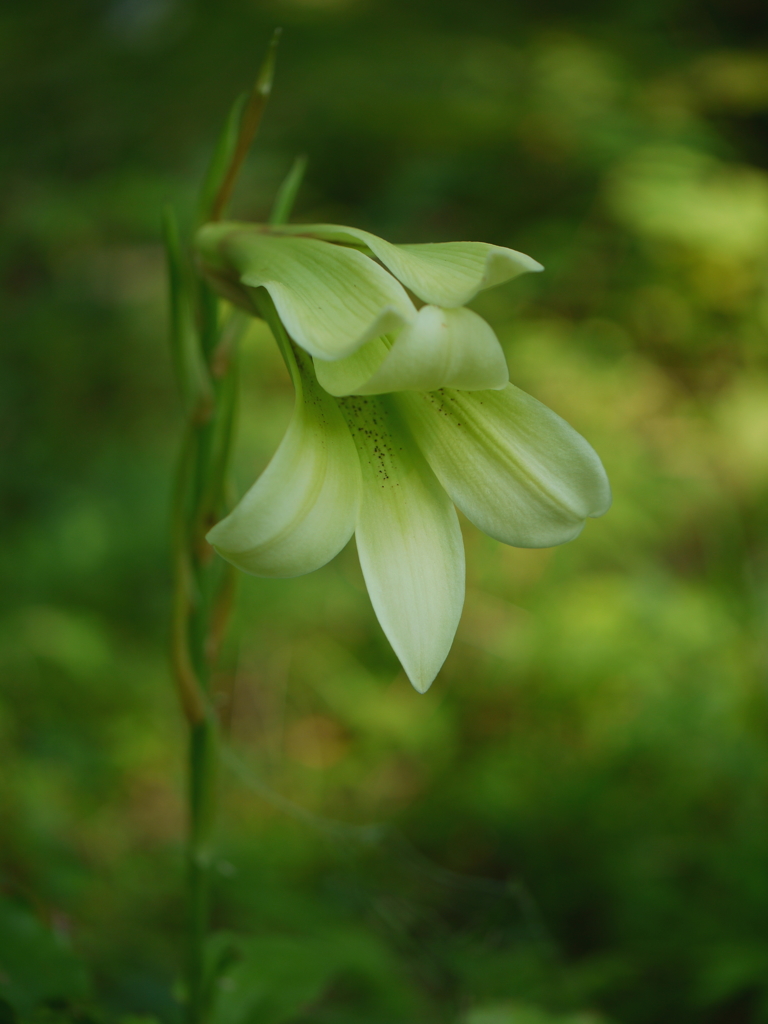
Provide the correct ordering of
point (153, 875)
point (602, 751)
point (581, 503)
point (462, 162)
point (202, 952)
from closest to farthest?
point (581, 503)
point (202, 952)
point (153, 875)
point (602, 751)
point (462, 162)

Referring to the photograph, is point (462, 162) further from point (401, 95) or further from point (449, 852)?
point (449, 852)

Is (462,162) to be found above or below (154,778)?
above

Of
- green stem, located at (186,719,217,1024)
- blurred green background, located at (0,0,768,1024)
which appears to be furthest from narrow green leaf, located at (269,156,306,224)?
blurred green background, located at (0,0,768,1024)

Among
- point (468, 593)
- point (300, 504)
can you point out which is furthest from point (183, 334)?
point (468, 593)

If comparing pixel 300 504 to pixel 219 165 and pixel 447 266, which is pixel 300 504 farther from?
pixel 219 165

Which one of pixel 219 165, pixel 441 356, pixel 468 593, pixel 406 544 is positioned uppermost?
pixel 219 165

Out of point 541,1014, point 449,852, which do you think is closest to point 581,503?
point 541,1014

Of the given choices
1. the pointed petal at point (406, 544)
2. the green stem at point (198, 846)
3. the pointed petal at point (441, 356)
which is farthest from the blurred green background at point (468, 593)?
the pointed petal at point (441, 356)
